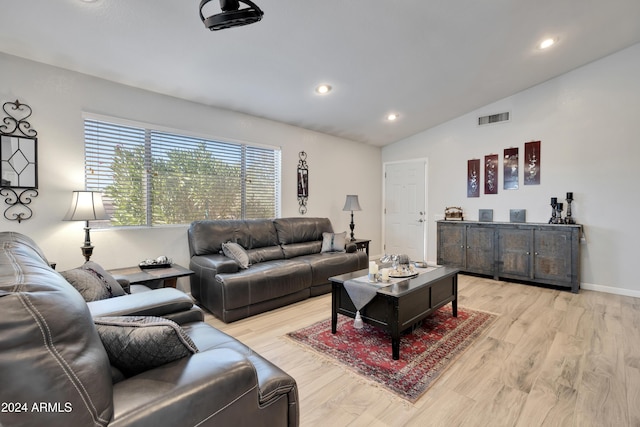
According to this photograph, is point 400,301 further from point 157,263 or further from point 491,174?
point 491,174

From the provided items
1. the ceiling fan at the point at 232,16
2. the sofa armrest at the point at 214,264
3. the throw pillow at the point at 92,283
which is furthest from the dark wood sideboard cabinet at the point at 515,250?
the throw pillow at the point at 92,283

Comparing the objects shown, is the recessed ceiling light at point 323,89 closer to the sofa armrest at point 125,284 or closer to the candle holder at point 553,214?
the sofa armrest at point 125,284

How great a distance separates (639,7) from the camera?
123 inches

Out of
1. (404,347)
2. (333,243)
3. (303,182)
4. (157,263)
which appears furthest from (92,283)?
(303,182)

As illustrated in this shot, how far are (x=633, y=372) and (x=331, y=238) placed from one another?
3300mm

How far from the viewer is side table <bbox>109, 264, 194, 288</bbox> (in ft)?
9.20

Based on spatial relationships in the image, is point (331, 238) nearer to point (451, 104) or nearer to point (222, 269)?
point (222, 269)

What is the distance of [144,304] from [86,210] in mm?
Answer: 1669

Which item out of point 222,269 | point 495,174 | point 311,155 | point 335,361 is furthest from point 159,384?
point 495,174

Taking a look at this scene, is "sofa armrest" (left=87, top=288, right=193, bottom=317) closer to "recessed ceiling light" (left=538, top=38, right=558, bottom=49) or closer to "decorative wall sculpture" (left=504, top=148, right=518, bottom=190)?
"recessed ceiling light" (left=538, top=38, right=558, bottom=49)

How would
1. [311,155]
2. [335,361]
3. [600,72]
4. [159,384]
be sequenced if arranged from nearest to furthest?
[159,384], [335,361], [600,72], [311,155]

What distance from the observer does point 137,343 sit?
3.48 feet

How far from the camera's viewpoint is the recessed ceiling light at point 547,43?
11.3 ft

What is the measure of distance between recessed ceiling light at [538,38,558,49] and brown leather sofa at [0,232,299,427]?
4.39 metres
